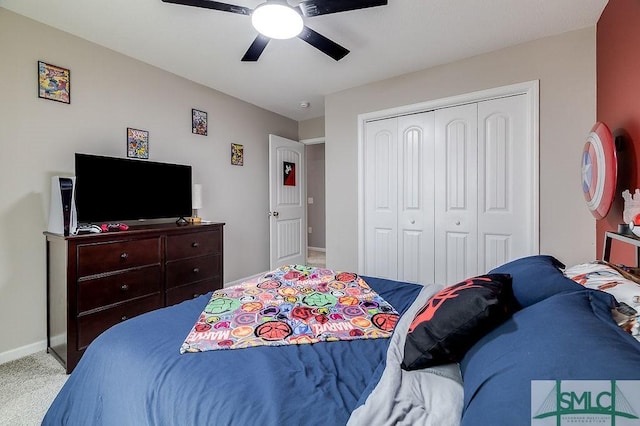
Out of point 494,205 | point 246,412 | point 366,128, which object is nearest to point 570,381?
point 246,412

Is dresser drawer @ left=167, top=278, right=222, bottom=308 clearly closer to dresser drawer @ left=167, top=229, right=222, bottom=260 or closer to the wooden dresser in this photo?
the wooden dresser

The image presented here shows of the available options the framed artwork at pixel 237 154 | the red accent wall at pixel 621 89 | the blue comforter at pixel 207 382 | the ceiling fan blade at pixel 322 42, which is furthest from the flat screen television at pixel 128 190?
the red accent wall at pixel 621 89

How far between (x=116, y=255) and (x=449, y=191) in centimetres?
299

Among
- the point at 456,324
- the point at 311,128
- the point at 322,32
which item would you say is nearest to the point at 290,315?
the point at 456,324

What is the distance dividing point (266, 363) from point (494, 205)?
8.41 ft

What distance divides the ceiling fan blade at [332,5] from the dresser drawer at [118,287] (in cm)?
228

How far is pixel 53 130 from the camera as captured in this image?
91.0 inches

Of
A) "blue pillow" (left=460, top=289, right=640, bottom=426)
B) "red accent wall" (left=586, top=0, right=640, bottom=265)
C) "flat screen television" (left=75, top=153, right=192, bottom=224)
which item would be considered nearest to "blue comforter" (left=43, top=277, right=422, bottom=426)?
"blue pillow" (left=460, top=289, right=640, bottom=426)

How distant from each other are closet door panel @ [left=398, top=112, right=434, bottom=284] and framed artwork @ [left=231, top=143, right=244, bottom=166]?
6.83 feet

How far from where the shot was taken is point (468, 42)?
2496 mm

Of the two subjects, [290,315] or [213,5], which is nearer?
[290,315]

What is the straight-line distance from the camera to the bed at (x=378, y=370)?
56 centimetres

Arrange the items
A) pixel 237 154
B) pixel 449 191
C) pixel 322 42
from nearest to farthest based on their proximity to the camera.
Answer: pixel 322 42 < pixel 449 191 < pixel 237 154

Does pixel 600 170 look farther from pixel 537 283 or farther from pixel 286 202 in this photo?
pixel 286 202
